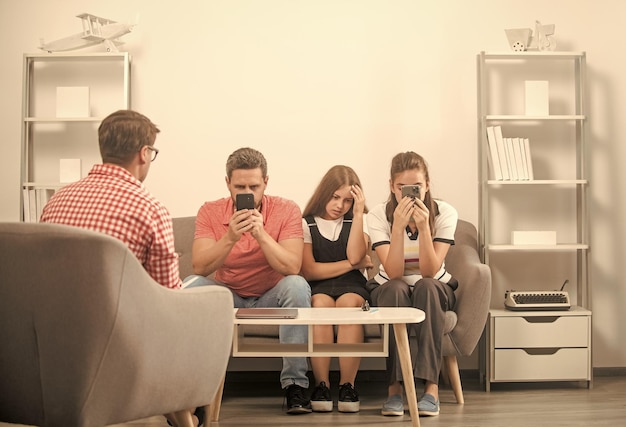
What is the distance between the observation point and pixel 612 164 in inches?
188

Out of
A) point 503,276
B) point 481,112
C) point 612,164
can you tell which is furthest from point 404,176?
point 612,164

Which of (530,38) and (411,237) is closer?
(411,237)

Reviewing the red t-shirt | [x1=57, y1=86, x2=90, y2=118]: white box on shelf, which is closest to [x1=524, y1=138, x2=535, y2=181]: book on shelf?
the red t-shirt

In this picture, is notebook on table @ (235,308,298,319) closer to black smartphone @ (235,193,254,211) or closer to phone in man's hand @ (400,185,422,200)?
black smartphone @ (235,193,254,211)

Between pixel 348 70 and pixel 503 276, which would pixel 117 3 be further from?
pixel 503 276

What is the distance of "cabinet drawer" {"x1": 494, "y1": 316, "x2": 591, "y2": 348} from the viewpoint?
4.30 meters

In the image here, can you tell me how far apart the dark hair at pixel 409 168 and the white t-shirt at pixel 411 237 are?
3 cm

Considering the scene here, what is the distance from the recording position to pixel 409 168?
154 inches

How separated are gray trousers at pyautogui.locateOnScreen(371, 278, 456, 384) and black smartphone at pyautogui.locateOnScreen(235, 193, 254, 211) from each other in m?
0.70

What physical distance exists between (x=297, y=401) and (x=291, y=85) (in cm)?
183

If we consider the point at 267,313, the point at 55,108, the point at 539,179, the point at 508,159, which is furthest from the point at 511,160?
the point at 55,108

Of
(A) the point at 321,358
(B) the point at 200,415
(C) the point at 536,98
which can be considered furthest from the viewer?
(C) the point at 536,98

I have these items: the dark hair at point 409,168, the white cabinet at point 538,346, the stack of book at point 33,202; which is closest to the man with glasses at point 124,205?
the dark hair at point 409,168

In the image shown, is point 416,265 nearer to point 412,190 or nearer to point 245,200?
point 412,190
